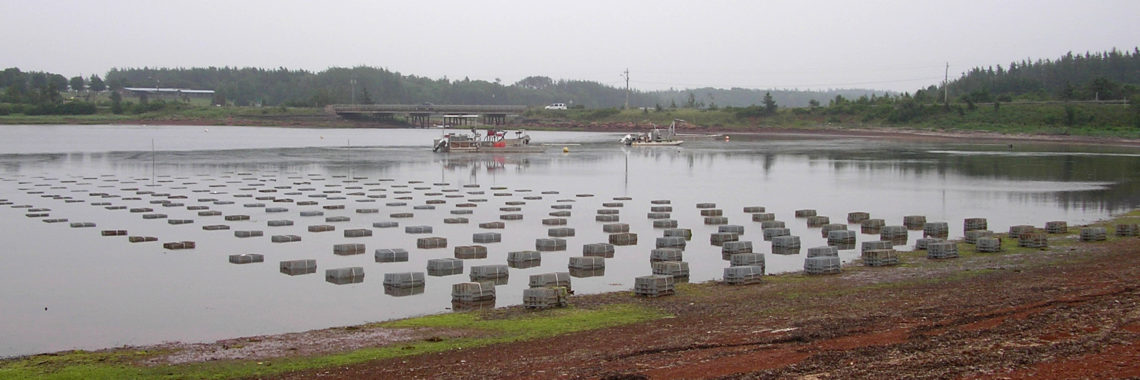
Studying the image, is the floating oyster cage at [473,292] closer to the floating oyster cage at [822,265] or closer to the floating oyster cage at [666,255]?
the floating oyster cage at [666,255]

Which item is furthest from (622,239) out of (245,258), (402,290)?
(245,258)

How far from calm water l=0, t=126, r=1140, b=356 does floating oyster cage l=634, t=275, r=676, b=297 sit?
1538 mm

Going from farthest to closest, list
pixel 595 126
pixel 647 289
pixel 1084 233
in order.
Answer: pixel 595 126 → pixel 1084 233 → pixel 647 289

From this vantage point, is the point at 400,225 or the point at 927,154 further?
the point at 927,154

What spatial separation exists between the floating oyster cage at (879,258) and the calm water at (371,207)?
1.71 meters

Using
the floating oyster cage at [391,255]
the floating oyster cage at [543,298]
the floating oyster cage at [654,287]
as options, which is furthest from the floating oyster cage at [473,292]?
the floating oyster cage at [391,255]

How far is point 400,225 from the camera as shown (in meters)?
33.2

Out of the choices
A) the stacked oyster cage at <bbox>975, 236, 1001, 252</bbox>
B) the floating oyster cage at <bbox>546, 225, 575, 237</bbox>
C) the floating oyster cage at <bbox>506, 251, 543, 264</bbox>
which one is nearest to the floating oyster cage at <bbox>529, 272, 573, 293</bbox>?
the floating oyster cage at <bbox>506, 251, 543, 264</bbox>

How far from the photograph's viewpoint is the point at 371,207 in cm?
3869

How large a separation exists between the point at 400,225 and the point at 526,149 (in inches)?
2081

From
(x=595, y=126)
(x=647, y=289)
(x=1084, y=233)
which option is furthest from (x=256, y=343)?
(x=595, y=126)

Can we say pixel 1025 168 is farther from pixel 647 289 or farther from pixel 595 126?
pixel 595 126

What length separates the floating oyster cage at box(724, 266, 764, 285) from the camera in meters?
20.8

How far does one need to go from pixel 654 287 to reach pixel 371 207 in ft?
70.0
